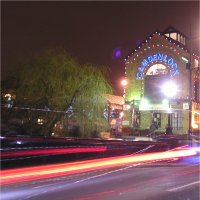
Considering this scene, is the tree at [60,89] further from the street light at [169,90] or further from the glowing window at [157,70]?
the glowing window at [157,70]

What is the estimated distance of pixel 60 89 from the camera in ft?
93.2

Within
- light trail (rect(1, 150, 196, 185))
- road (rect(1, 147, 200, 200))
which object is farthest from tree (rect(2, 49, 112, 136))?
road (rect(1, 147, 200, 200))

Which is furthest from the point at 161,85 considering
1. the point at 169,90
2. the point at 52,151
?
the point at 52,151

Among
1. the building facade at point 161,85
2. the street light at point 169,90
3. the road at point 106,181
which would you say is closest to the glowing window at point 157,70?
the building facade at point 161,85

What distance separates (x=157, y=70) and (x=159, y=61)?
3.62 feet

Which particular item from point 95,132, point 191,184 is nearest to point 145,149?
point 95,132

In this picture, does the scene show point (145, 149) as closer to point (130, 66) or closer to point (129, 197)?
point (129, 197)

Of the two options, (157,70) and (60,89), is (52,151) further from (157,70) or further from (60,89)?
(157,70)

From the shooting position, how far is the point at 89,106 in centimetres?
2911

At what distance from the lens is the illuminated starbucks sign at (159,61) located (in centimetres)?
4956

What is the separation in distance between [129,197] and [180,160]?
10355 millimetres

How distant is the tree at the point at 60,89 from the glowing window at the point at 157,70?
21294 millimetres

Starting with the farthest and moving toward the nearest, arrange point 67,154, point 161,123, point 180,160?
1. point 161,123
2. point 180,160
3. point 67,154

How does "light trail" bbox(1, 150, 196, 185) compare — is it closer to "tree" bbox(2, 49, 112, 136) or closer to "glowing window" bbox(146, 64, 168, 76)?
"tree" bbox(2, 49, 112, 136)
